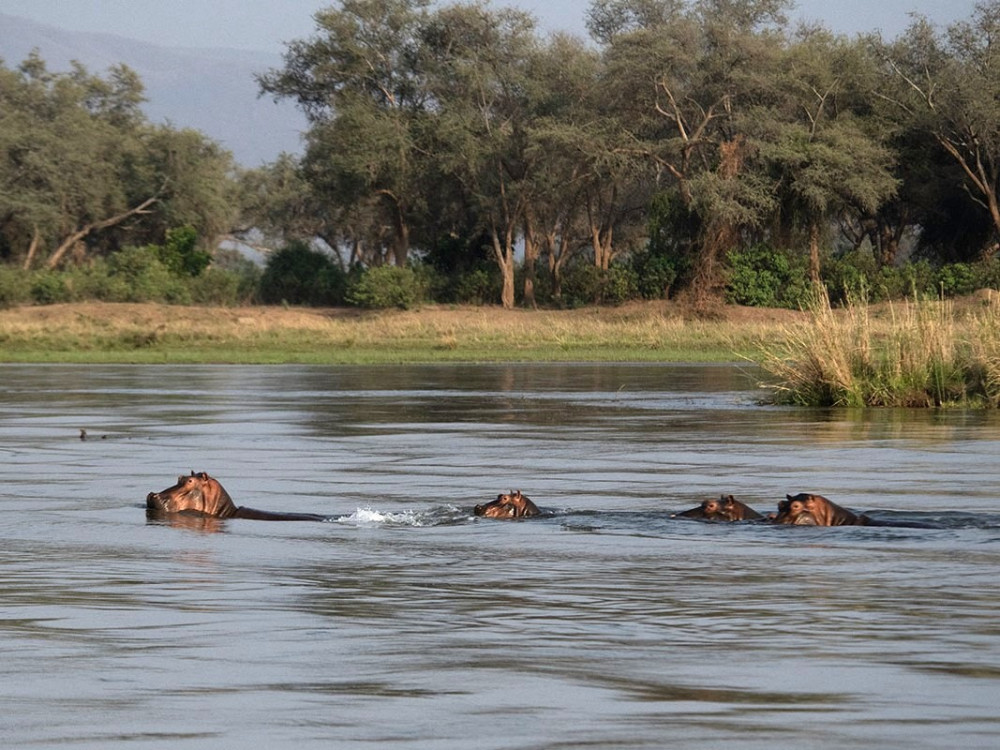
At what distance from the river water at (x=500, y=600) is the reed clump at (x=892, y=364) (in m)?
6.28

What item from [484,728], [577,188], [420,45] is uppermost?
[420,45]

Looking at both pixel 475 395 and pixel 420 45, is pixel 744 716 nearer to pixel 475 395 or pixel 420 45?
pixel 475 395

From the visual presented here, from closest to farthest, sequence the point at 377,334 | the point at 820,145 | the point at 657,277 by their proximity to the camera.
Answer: the point at 377,334
the point at 820,145
the point at 657,277

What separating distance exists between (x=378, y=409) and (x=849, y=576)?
17351 mm

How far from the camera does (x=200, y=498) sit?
13016mm

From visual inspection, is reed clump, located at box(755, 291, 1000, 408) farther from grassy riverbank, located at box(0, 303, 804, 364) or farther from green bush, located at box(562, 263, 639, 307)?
green bush, located at box(562, 263, 639, 307)

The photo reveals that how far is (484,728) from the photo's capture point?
246 inches

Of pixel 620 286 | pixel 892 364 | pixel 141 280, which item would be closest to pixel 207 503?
pixel 892 364

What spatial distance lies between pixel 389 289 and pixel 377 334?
11964mm

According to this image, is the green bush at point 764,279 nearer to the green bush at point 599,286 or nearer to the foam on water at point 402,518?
the green bush at point 599,286

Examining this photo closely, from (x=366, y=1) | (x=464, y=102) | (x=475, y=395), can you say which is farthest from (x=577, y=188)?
(x=475, y=395)

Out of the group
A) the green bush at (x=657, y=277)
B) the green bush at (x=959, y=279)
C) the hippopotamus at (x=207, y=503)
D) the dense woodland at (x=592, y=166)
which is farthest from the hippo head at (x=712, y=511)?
the green bush at (x=657, y=277)

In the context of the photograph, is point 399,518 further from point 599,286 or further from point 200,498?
point 599,286

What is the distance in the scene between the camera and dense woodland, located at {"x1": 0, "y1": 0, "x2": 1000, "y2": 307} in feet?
198
